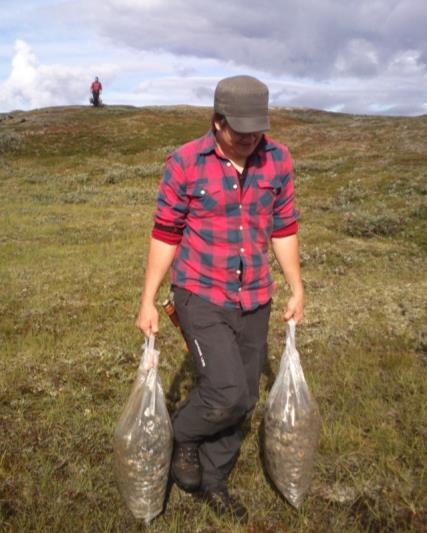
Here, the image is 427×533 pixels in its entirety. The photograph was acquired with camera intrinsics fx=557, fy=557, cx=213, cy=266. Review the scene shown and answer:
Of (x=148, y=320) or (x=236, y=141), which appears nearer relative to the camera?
(x=236, y=141)

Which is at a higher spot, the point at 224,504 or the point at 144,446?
the point at 144,446

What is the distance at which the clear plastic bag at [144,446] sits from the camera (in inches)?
153

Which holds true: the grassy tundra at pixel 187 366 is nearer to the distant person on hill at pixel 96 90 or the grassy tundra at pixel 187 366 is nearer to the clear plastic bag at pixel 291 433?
the clear plastic bag at pixel 291 433

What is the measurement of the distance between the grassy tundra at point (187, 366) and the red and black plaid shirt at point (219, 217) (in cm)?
159

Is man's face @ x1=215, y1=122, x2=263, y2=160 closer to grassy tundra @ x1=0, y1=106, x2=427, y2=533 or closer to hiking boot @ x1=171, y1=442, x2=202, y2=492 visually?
hiking boot @ x1=171, y1=442, x2=202, y2=492

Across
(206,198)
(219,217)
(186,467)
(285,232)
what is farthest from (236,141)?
(186,467)

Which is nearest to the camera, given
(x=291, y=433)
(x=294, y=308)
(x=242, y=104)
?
(x=242, y=104)

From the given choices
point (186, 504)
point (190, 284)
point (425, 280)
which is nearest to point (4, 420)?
point (186, 504)

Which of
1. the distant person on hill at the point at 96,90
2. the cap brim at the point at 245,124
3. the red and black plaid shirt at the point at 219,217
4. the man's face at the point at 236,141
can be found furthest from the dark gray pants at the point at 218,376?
the distant person on hill at the point at 96,90

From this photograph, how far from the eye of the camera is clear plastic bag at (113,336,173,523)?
12.8 feet

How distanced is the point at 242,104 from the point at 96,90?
6513cm

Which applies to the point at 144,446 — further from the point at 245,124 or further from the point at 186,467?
the point at 245,124

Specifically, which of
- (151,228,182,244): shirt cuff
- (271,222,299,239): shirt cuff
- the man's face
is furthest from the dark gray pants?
the man's face

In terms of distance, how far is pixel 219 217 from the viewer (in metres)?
3.93
